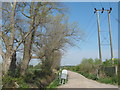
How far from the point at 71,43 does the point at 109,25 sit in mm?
5536

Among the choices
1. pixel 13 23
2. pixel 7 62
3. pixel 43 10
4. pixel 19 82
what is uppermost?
pixel 43 10

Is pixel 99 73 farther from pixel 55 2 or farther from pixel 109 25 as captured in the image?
pixel 55 2

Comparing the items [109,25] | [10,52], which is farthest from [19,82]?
[109,25]

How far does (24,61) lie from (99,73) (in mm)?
8449

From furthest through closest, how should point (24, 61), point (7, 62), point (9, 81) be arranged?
point (24, 61) < point (7, 62) < point (9, 81)

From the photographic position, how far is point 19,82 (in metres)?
11.1

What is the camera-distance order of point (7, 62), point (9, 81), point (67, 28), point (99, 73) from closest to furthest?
1. point (9, 81)
2. point (7, 62)
3. point (99, 73)
4. point (67, 28)

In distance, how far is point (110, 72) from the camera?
17234 millimetres

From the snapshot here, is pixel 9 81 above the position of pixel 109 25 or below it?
below

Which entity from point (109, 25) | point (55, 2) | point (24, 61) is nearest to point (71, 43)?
point (109, 25)

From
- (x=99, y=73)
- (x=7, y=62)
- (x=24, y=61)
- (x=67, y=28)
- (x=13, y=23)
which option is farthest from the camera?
(x=67, y=28)

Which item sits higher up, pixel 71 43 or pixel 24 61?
pixel 71 43

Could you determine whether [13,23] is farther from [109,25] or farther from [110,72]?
[109,25]

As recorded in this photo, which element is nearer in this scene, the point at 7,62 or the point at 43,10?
the point at 7,62
